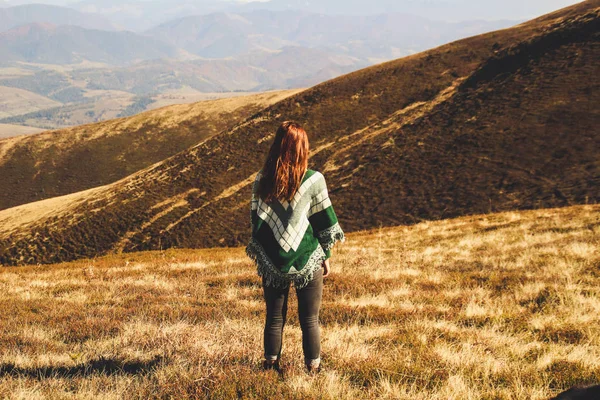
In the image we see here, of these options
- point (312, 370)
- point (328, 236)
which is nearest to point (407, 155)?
point (328, 236)

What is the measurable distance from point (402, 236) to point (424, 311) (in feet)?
54.9

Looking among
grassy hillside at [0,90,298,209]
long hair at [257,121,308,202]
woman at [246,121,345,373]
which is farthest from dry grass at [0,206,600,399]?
grassy hillside at [0,90,298,209]

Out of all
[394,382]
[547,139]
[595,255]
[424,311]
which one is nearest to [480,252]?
[595,255]

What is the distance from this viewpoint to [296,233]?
186 inches

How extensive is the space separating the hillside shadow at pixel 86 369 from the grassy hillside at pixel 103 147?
99139 mm

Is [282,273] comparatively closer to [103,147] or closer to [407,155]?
[407,155]

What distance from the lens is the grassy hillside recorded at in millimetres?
96250

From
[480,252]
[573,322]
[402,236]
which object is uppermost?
[573,322]

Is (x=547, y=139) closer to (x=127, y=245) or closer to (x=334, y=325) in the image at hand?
(x=334, y=325)

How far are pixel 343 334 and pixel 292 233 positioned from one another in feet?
8.15

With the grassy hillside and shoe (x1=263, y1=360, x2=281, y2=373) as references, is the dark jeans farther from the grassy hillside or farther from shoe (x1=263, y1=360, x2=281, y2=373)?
the grassy hillside

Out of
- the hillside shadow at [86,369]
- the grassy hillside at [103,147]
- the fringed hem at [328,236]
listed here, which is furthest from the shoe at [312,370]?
the grassy hillside at [103,147]

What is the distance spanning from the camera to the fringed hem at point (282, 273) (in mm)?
4625

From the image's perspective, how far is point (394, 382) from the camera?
14.9 ft
